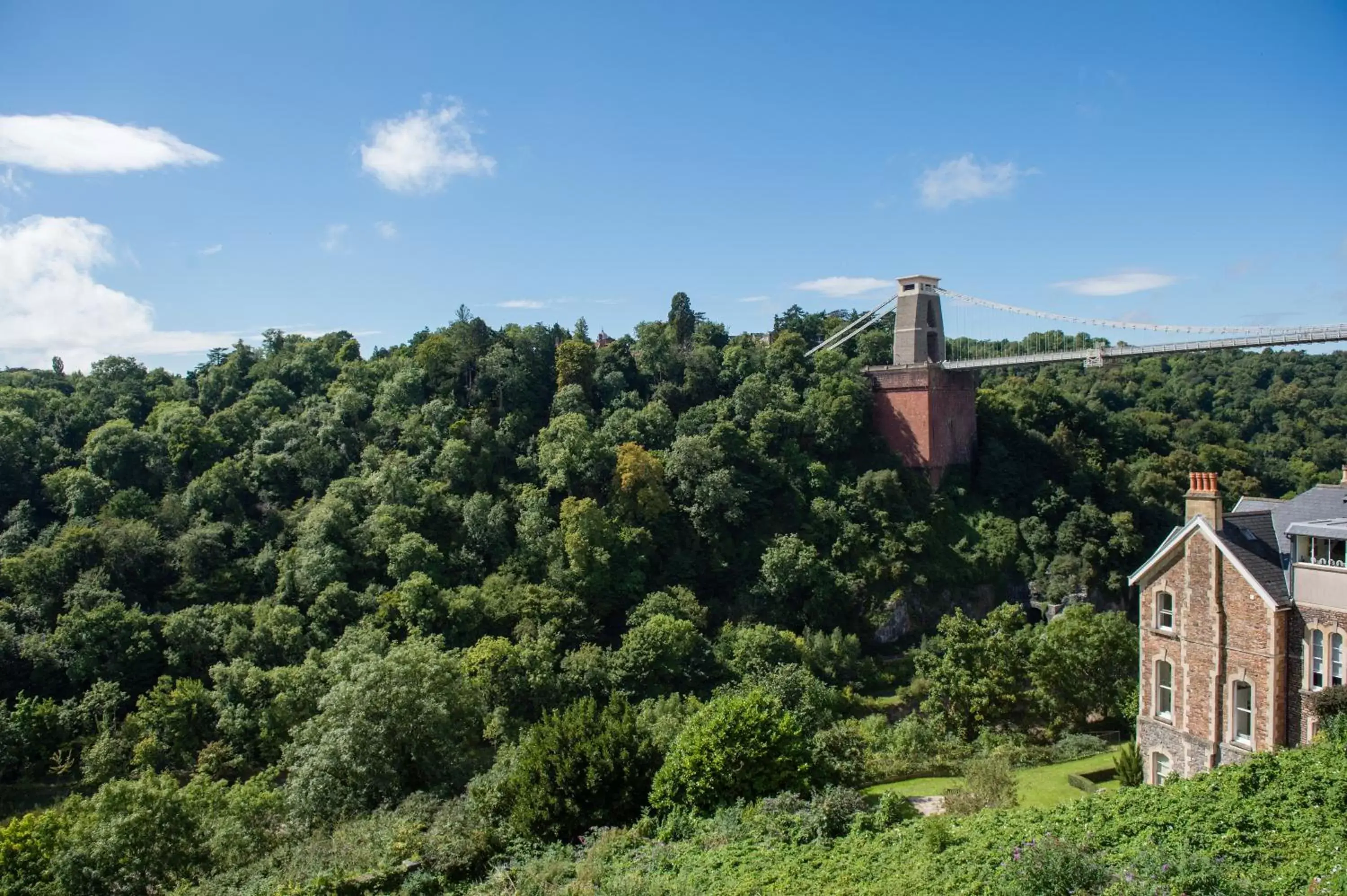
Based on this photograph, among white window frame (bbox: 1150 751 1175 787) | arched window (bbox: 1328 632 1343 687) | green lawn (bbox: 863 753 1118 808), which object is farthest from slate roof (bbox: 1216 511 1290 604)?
green lawn (bbox: 863 753 1118 808)

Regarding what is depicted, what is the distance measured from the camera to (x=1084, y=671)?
22.3 meters

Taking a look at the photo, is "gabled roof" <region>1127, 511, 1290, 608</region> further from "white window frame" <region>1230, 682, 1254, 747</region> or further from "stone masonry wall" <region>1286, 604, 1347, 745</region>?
"white window frame" <region>1230, 682, 1254, 747</region>

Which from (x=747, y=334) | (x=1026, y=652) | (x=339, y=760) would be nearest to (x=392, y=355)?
(x=747, y=334)

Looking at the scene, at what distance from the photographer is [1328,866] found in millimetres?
8305

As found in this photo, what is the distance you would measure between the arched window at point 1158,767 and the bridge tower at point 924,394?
22770 mm

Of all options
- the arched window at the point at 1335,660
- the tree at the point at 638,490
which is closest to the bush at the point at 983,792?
the arched window at the point at 1335,660

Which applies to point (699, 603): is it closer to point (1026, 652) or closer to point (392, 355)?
point (1026, 652)

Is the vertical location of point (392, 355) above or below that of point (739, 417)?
above

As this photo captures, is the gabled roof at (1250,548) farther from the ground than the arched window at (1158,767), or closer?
farther from the ground

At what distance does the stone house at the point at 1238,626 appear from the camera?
44.9 ft

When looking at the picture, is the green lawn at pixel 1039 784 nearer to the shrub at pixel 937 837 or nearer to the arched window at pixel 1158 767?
the arched window at pixel 1158 767

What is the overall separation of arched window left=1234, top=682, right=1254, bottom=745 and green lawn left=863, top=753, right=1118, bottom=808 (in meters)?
2.45

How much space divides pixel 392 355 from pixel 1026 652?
3411 centimetres

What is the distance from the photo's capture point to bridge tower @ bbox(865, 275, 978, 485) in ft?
126
